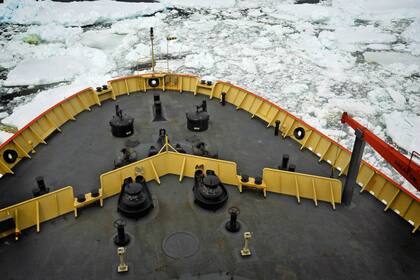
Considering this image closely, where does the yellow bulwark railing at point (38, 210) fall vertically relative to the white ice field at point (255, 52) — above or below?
above

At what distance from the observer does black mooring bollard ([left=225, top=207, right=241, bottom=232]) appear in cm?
845

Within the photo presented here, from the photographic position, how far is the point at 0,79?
24344 mm

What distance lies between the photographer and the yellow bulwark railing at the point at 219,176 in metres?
9.73

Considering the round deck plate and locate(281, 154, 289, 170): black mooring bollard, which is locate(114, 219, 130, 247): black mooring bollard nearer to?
the round deck plate

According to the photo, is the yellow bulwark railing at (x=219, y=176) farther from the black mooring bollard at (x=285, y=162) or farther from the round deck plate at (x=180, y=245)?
the round deck plate at (x=180, y=245)

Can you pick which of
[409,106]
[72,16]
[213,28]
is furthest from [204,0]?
[409,106]

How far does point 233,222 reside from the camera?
28.5ft

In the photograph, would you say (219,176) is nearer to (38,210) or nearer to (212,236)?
(212,236)

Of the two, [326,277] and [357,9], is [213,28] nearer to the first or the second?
[357,9]

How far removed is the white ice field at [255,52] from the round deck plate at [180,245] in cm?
1083

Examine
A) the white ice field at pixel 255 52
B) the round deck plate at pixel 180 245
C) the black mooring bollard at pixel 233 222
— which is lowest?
the white ice field at pixel 255 52

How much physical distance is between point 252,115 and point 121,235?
6886mm

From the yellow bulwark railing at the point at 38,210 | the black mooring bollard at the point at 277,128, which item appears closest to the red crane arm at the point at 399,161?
the black mooring bollard at the point at 277,128

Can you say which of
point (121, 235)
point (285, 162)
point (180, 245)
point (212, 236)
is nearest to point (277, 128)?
point (285, 162)
